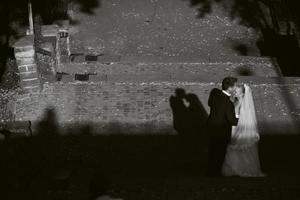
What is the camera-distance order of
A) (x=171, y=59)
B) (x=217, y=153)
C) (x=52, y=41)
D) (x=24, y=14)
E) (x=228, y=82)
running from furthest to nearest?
(x=24, y=14), (x=171, y=59), (x=52, y=41), (x=217, y=153), (x=228, y=82)

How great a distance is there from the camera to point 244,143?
8.05 meters

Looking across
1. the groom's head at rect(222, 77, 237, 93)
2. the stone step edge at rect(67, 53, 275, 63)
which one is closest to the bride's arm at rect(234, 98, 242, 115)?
the groom's head at rect(222, 77, 237, 93)

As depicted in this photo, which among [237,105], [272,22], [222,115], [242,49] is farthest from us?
[272,22]

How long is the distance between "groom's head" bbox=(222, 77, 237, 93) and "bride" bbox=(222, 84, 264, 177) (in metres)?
0.18

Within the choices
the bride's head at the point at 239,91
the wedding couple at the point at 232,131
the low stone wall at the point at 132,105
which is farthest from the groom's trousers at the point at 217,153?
the low stone wall at the point at 132,105

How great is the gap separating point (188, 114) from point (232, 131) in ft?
8.09

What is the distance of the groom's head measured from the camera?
7.45 m

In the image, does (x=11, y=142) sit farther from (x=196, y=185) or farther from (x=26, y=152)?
(x=196, y=185)

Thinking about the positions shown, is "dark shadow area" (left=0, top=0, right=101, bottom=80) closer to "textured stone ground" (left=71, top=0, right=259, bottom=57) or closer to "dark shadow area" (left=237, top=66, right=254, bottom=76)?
"textured stone ground" (left=71, top=0, right=259, bottom=57)

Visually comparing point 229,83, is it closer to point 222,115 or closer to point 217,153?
point 222,115

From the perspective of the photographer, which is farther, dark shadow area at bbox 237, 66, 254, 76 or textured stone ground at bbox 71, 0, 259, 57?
textured stone ground at bbox 71, 0, 259, 57

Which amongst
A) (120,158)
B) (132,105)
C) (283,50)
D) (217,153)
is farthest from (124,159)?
(283,50)

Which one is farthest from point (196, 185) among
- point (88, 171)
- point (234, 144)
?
point (88, 171)

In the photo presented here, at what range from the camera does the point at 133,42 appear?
531 inches
